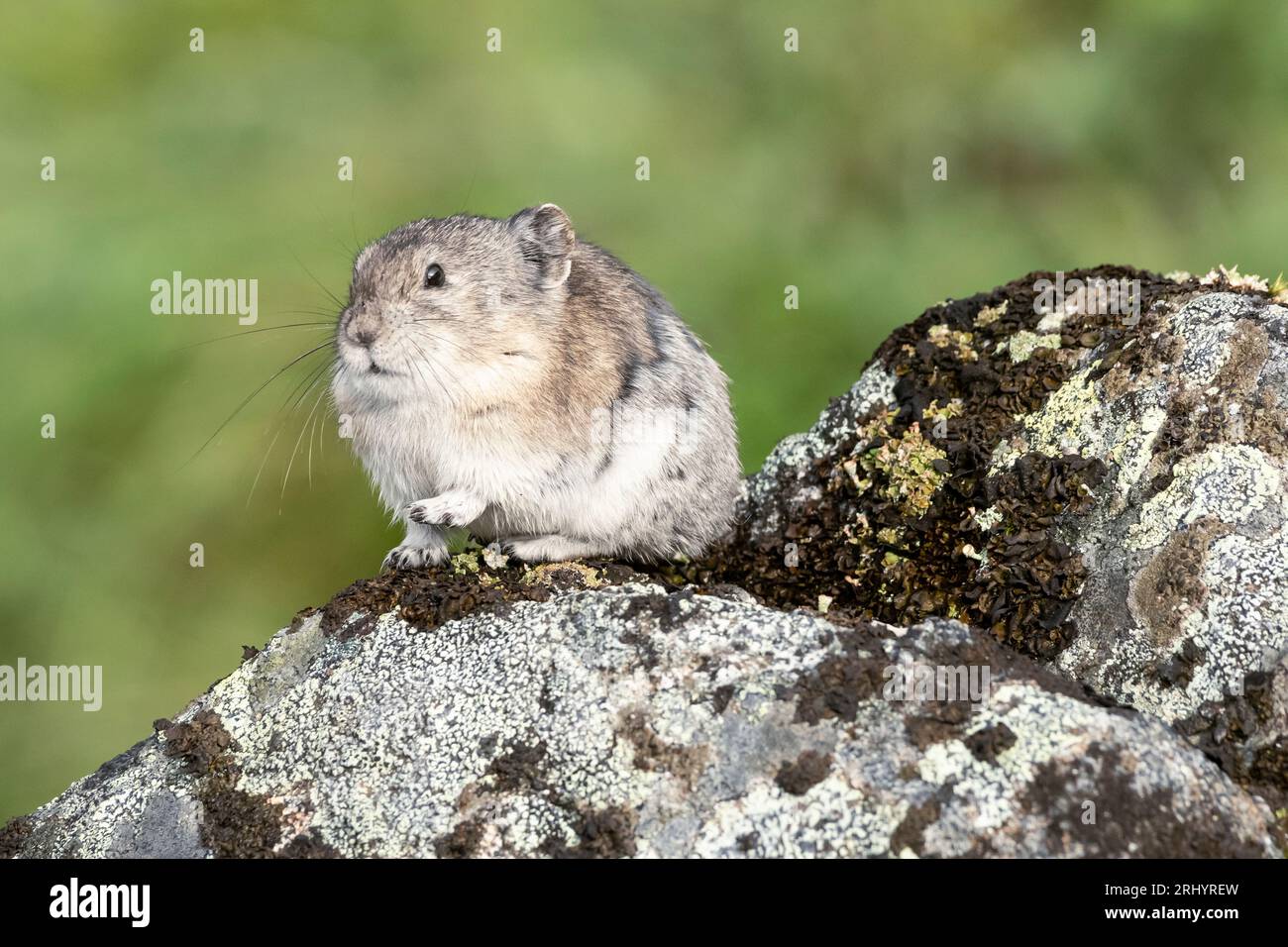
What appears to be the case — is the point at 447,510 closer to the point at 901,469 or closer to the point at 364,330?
the point at 364,330

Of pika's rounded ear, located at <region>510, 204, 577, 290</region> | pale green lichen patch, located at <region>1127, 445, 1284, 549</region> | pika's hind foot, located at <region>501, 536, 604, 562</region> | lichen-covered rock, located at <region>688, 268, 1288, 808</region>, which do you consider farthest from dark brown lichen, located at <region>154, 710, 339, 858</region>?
pale green lichen patch, located at <region>1127, 445, 1284, 549</region>

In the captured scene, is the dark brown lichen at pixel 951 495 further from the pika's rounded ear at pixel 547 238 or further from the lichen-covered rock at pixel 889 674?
the pika's rounded ear at pixel 547 238

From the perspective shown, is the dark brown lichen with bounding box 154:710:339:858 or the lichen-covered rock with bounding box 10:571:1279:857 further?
the dark brown lichen with bounding box 154:710:339:858

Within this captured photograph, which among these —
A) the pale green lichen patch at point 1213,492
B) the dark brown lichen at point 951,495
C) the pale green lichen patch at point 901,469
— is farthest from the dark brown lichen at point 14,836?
the pale green lichen patch at point 1213,492

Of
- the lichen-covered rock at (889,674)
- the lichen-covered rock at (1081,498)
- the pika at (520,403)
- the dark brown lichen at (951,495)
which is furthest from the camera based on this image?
the pika at (520,403)

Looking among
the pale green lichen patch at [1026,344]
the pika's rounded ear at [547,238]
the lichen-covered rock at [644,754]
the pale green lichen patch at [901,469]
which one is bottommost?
the lichen-covered rock at [644,754]

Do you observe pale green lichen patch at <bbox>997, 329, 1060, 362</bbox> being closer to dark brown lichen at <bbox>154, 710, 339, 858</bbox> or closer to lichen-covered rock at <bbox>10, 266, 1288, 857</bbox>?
lichen-covered rock at <bbox>10, 266, 1288, 857</bbox>

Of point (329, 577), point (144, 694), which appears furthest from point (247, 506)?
point (144, 694)

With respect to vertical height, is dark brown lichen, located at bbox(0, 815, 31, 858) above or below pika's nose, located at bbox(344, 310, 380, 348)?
below
